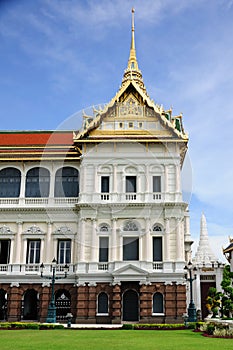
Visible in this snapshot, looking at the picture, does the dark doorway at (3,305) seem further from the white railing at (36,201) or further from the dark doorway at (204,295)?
the dark doorway at (204,295)

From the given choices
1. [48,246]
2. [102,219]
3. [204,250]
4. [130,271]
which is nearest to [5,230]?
[48,246]

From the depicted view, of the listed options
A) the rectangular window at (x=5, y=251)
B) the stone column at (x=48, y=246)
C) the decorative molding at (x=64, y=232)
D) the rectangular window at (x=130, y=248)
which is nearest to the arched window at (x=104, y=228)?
the rectangular window at (x=130, y=248)

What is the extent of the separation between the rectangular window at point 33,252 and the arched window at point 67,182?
4.10m

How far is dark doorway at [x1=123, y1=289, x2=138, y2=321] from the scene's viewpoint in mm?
32000

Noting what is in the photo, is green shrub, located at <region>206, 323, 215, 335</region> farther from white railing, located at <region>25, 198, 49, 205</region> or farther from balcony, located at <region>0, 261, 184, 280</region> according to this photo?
white railing, located at <region>25, 198, 49, 205</region>

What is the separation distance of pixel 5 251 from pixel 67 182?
7146 mm

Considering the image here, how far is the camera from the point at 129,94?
3694 centimetres

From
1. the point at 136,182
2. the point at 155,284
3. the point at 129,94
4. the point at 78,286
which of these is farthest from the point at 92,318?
the point at 129,94

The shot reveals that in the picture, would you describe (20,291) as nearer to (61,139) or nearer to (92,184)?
(92,184)

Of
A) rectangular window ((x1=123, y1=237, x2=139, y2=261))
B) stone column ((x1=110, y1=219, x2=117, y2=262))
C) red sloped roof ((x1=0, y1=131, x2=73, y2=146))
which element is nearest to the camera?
stone column ((x1=110, y1=219, x2=117, y2=262))

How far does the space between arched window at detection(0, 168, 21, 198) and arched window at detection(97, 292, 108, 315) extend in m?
10.5

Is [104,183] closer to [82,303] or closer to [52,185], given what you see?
[52,185]

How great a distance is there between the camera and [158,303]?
32094 millimetres

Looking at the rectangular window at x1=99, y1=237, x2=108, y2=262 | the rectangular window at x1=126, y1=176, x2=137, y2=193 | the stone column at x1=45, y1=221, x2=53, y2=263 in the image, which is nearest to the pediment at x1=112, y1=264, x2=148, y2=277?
the rectangular window at x1=99, y1=237, x2=108, y2=262
